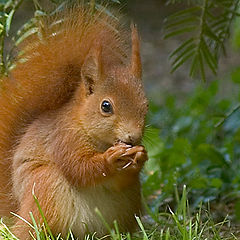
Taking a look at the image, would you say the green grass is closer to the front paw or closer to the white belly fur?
the white belly fur

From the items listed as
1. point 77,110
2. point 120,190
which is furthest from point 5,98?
point 120,190

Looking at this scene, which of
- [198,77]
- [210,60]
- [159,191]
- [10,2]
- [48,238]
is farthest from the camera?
[198,77]

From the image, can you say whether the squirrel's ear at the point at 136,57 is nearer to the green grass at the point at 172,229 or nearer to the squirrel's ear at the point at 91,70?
the squirrel's ear at the point at 91,70

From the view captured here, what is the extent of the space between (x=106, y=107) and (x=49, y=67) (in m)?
0.39

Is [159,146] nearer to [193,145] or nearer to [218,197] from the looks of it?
[193,145]

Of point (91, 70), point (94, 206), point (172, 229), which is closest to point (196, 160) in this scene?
point (172, 229)

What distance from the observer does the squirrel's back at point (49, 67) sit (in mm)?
2711

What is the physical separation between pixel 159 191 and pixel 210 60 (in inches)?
32.0

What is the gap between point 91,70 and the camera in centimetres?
257

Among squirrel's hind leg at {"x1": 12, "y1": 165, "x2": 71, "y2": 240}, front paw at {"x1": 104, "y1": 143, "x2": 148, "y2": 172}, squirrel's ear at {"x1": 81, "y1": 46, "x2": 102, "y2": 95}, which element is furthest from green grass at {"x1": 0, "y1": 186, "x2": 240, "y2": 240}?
squirrel's ear at {"x1": 81, "y1": 46, "x2": 102, "y2": 95}

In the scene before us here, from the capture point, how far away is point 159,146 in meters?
4.50

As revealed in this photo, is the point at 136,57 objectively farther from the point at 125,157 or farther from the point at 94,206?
the point at 94,206

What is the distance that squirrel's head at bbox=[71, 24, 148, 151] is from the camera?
2.42 meters

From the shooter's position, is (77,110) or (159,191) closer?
(77,110)
